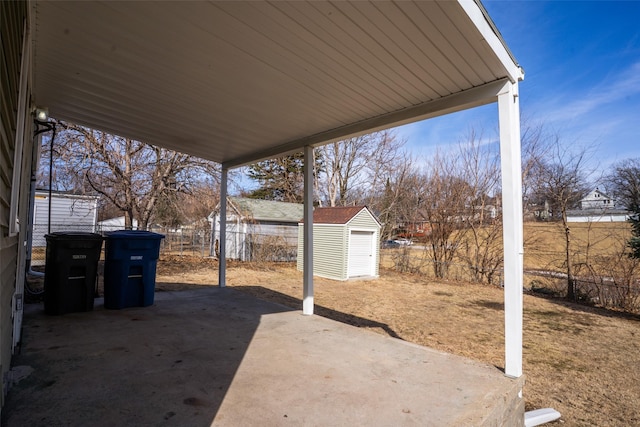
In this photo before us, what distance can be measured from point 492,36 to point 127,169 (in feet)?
37.2

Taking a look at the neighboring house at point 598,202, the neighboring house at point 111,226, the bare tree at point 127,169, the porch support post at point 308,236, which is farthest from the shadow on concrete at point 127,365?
the neighboring house at point 598,202

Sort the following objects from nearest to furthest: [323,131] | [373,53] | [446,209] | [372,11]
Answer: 1. [372,11]
2. [373,53]
3. [323,131]
4. [446,209]

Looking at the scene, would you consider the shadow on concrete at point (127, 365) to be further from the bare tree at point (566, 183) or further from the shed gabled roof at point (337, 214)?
the bare tree at point (566, 183)

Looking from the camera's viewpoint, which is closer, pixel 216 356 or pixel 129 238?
pixel 216 356

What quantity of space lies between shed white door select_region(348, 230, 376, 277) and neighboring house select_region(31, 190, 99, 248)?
29.2 feet

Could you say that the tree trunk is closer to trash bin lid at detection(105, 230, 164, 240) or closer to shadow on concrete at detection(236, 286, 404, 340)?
shadow on concrete at detection(236, 286, 404, 340)

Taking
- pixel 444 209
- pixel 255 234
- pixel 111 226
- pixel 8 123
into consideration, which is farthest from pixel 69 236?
pixel 255 234

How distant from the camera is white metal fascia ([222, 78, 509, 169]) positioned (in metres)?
2.96

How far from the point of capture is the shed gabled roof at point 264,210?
51.0 ft

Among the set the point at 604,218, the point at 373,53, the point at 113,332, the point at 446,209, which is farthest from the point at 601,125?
the point at 113,332

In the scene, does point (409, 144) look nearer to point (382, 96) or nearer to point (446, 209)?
point (446, 209)

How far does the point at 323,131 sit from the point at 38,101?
3183mm

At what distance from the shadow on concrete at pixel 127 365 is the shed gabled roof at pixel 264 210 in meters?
11.0

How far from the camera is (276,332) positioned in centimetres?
377
